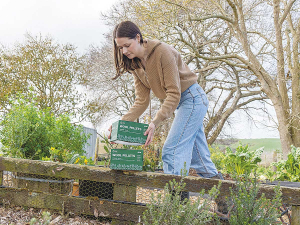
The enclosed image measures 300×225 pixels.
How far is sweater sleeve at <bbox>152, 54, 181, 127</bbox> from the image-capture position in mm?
2086

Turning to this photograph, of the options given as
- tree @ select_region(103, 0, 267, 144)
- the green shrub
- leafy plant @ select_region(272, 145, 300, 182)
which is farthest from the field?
the green shrub

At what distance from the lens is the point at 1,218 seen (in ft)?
7.66

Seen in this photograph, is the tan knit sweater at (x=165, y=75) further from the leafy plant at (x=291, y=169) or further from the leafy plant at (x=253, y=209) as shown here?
the leafy plant at (x=291, y=169)

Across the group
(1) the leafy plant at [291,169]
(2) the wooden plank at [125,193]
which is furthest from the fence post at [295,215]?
(1) the leafy plant at [291,169]

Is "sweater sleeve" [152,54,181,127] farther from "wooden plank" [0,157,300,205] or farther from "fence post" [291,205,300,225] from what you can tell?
"fence post" [291,205,300,225]

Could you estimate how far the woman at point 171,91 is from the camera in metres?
2.10

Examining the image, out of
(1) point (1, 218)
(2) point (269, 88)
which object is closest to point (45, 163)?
(1) point (1, 218)

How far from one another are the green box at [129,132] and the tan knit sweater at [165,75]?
0.13m

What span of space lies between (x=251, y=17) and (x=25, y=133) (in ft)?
25.8

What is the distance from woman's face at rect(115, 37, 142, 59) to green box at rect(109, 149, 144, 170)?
2.49 feet

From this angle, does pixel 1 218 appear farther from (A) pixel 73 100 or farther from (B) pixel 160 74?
(A) pixel 73 100

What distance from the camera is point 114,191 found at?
7.64ft

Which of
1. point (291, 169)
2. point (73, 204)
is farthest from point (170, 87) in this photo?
point (291, 169)

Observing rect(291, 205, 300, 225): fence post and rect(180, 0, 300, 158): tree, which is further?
rect(180, 0, 300, 158): tree
